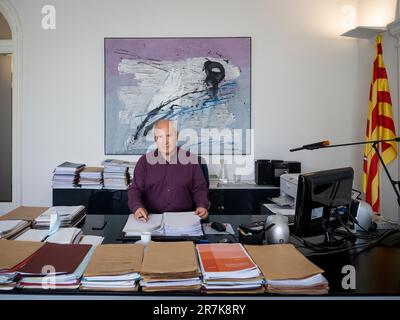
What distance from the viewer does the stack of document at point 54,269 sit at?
3.51 feet

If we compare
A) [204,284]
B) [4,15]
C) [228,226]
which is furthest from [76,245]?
[4,15]

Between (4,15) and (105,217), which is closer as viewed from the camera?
(105,217)

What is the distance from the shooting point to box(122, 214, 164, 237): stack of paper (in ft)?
5.32

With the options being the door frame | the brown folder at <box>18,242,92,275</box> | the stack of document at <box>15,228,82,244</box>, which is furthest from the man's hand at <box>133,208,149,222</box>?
the door frame

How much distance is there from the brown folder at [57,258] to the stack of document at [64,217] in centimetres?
37

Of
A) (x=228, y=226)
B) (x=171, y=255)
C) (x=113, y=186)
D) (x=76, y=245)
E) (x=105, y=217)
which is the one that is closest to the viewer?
(x=171, y=255)

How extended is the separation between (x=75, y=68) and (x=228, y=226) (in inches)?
96.6

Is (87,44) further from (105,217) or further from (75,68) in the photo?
(105,217)

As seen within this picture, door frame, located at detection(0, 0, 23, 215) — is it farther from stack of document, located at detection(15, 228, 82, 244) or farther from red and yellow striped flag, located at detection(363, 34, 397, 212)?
red and yellow striped flag, located at detection(363, 34, 397, 212)

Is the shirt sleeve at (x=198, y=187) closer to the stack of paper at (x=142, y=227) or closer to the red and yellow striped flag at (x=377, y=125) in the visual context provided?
the stack of paper at (x=142, y=227)

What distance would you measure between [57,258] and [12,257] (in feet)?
0.50

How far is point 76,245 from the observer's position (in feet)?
4.43

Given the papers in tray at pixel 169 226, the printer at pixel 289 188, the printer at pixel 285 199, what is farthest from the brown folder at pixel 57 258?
the printer at pixel 289 188

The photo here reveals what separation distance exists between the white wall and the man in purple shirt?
4.11 feet
